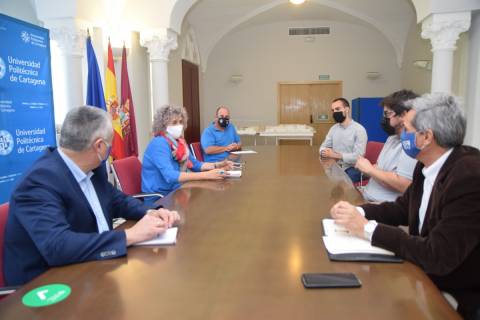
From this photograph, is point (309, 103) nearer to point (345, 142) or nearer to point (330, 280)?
point (345, 142)

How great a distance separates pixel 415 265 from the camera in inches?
51.6

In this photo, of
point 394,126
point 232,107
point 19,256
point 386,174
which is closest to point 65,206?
point 19,256

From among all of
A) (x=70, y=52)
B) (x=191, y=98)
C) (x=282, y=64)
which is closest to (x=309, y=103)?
(x=282, y=64)

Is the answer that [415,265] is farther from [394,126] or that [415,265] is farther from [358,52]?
[358,52]

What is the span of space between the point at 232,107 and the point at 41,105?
7.80 metres

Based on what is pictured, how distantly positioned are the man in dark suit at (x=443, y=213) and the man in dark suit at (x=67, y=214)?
857mm

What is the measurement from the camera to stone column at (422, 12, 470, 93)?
4922 mm

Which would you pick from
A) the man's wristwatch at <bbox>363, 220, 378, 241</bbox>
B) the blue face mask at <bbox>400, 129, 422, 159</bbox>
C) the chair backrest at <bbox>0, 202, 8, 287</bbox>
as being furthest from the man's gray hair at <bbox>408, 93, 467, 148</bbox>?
the chair backrest at <bbox>0, 202, 8, 287</bbox>

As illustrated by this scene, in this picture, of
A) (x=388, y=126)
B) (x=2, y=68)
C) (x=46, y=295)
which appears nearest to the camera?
(x=46, y=295)

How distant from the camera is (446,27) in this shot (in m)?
4.97

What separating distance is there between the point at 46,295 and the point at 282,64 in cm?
1009

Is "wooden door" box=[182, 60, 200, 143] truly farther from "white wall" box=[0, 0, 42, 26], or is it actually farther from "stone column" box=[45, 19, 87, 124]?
"stone column" box=[45, 19, 87, 124]

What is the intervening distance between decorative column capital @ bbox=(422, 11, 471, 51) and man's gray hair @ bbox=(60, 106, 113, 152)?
4.80m

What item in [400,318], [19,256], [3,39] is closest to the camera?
[400,318]
